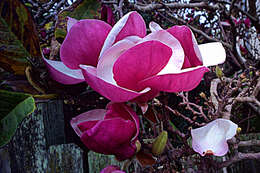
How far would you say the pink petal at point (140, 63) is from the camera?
0.23 metres

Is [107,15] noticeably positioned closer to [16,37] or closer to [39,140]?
[16,37]

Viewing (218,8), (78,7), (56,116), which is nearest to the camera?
(78,7)

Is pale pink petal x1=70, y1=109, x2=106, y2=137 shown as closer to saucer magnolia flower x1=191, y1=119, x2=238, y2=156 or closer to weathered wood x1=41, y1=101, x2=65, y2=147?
saucer magnolia flower x1=191, y1=119, x2=238, y2=156

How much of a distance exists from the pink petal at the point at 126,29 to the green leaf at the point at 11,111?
9cm

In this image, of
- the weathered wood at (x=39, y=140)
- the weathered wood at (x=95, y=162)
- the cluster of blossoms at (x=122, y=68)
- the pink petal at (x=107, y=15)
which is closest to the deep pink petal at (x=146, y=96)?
the cluster of blossoms at (x=122, y=68)

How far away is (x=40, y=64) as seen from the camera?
0.27m

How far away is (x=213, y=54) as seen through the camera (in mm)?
280

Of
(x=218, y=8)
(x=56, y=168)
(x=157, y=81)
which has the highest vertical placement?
(x=157, y=81)

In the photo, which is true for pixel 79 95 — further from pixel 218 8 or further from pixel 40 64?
pixel 218 8

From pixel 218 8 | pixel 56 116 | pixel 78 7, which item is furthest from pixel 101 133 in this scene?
pixel 218 8

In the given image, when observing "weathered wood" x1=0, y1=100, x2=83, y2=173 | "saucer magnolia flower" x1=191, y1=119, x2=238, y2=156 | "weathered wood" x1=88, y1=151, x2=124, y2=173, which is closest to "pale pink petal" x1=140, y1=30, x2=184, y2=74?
"saucer magnolia flower" x1=191, y1=119, x2=238, y2=156

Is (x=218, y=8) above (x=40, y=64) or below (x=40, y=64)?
below

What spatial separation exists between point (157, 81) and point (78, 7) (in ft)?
0.57

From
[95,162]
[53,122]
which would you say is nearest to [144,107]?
[53,122]
